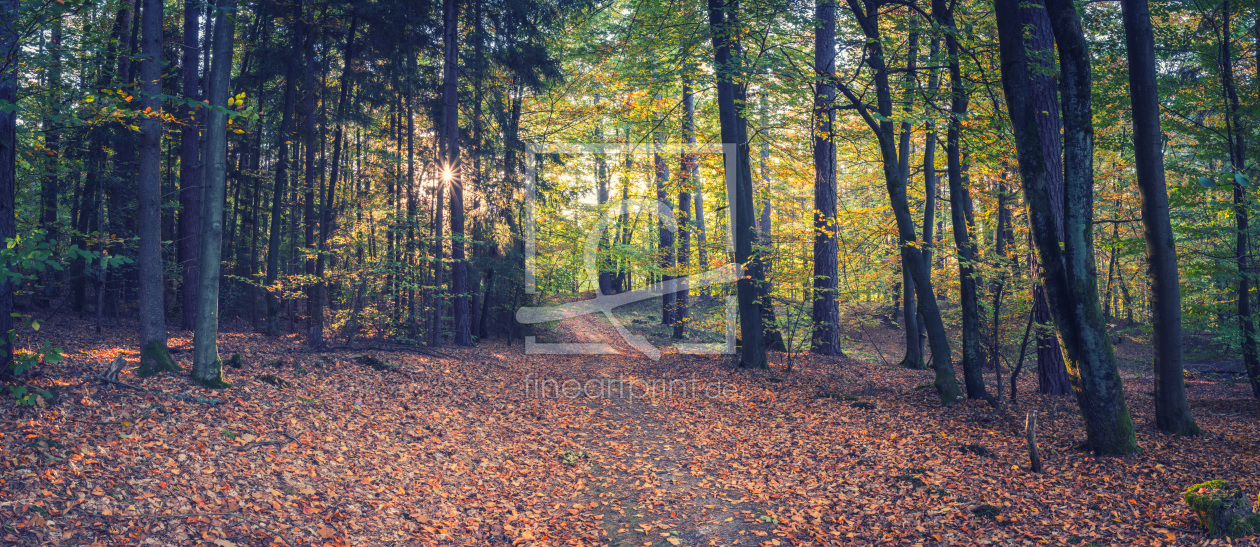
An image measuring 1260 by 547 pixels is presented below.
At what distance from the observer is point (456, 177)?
16266mm

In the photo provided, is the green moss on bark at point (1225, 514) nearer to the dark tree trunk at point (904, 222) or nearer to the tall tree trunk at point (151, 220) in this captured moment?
the dark tree trunk at point (904, 222)

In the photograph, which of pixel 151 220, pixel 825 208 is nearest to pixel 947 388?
pixel 825 208

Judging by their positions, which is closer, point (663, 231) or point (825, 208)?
point (825, 208)

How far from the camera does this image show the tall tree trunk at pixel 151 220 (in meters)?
7.50

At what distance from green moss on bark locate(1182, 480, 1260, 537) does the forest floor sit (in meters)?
0.18

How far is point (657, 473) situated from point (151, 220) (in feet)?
24.6

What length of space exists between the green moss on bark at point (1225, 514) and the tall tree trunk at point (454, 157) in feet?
46.3

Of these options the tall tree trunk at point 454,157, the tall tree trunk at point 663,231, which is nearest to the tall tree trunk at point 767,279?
the tall tree trunk at point 663,231

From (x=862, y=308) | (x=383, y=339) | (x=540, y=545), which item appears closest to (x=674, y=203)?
(x=862, y=308)

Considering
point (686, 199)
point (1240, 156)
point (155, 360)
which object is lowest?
point (155, 360)

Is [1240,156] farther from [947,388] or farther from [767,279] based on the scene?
[767,279]

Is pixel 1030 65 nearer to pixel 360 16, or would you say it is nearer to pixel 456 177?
pixel 456 177

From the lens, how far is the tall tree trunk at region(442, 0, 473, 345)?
15742 millimetres

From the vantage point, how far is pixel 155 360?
7.62m
